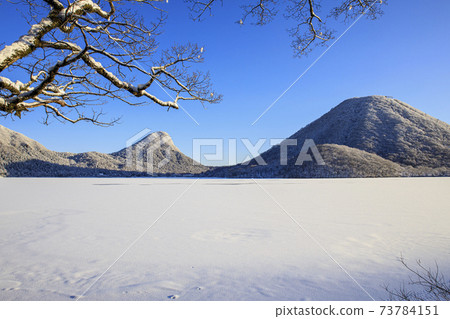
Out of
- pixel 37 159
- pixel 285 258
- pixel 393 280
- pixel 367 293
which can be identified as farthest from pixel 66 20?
pixel 37 159

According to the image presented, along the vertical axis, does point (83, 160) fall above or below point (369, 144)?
below

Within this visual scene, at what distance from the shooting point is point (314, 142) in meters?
48.8

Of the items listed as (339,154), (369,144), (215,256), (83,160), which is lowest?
(215,256)

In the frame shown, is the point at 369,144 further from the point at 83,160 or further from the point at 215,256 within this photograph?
the point at 83,160

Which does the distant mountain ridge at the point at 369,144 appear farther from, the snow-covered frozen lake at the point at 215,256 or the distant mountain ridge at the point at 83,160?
the snow-covered frozen lake at the point at 215,256

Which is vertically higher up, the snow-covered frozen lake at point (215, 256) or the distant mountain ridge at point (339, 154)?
the distant mountain ridge at point (339, 154)

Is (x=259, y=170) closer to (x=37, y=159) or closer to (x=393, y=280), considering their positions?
(x=393, y=280)

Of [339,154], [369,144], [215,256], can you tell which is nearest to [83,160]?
[339,154]

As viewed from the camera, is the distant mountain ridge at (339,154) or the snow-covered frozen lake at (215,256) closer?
the snow-covered frozen lake at (215,256)

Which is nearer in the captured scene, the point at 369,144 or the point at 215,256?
the point at 215,256

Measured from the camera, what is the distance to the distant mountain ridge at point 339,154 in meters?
30.0


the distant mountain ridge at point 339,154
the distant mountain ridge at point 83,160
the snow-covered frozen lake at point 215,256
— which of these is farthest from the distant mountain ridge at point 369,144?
the snow-covered frozen lake at point 215,256

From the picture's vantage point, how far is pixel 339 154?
30.7 m

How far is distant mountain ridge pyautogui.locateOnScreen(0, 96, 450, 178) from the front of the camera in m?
30.0
